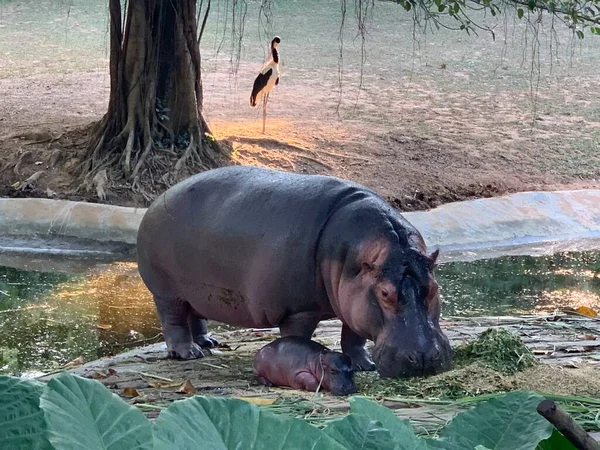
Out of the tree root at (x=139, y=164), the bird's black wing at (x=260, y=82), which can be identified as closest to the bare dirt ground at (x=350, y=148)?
the tree root at (x=139, y=164)

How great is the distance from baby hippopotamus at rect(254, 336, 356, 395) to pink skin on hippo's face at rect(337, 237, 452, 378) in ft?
0.40

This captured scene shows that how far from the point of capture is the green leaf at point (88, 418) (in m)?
0.66

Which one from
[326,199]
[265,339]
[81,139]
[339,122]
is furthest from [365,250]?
[339,122]

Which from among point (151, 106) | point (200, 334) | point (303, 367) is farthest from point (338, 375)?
point (151, 106)

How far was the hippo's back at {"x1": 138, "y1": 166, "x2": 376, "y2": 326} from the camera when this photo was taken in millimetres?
3711

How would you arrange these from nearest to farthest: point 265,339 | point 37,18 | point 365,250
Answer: point 365,250
point 265,339
point 37,18

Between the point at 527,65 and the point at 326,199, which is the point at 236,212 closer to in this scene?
the point at 326,199

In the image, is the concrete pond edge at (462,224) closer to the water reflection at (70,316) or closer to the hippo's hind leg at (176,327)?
the water reflection at (70,316)

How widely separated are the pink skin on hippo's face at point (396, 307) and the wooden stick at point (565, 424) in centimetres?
248

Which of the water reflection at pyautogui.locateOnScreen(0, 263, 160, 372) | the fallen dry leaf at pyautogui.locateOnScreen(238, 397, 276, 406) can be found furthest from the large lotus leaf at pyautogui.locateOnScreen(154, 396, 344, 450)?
the water reflection at pyautogui.locateOnScreen(0, 263, 160, 372)

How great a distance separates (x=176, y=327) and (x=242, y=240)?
681 mm

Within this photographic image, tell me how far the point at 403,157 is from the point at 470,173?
2.48ft

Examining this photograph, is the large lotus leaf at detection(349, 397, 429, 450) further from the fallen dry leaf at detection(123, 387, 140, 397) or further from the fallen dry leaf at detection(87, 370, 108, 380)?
the fallen dry leaf at detection(87, 370, 108, 380)

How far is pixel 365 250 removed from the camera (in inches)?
138
